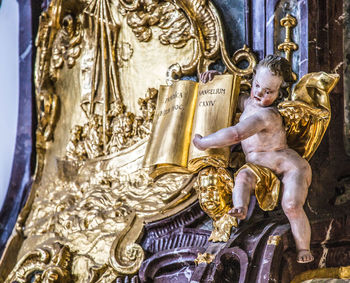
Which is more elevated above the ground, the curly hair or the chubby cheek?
the curly hair

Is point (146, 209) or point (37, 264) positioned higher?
point (146, 209)

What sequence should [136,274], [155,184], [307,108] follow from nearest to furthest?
[307,108] → [136,274] → [155,184]

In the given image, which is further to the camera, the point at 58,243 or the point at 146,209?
the point at 58,243

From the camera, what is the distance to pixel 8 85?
12.2 ft

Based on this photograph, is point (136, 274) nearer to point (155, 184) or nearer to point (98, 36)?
point (155, 184)

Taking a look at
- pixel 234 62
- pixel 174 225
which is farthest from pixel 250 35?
pixel 174 225

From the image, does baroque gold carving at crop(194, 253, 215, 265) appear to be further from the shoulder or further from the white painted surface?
the white painted surface

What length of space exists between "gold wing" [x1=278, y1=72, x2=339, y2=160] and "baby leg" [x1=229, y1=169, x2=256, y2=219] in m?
0.21

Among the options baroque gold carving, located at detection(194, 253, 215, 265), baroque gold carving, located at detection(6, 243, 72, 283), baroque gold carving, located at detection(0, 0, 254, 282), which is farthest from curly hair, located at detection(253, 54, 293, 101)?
baroque gold carving, located at detection(6, 243, 72, 283)

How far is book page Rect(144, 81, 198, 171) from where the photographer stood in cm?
243

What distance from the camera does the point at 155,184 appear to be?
9.18ft

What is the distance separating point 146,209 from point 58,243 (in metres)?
0.43

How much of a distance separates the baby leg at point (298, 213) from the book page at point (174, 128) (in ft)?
1.23

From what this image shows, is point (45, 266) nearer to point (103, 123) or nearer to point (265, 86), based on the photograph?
point (103, 123)
